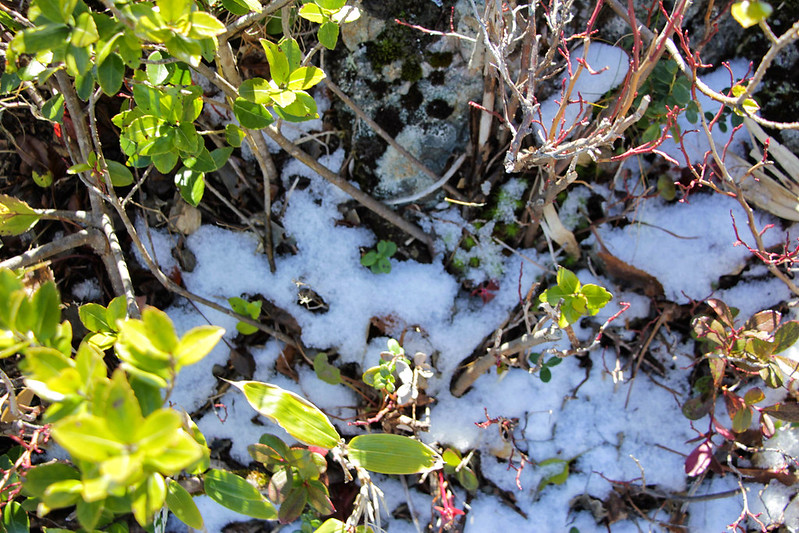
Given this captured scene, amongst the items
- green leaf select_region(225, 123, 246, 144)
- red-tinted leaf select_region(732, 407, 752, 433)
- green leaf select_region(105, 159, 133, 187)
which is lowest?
red-tinted leaf select_region(732, 407, 752, 433)

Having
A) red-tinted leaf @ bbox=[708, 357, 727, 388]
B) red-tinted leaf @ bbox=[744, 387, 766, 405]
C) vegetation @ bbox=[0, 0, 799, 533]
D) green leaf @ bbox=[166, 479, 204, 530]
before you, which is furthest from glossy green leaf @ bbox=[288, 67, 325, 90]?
red-tinted leaf @ bbox=[744, 387, 766, 405]

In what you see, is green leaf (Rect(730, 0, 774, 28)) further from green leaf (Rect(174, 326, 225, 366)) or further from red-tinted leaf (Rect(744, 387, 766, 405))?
red-tinted leaf (Rect(744, 387, 766, 405))

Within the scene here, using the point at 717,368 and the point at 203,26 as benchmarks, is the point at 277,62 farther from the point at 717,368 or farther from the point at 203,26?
the point at 717,368

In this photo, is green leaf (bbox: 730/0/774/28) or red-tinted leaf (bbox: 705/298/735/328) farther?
red-tinted leaf (bbox: 705/298/735/328)

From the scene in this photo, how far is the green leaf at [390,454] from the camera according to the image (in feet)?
4.81

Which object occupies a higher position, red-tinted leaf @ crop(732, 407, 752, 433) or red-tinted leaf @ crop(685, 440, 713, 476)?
red-tinted leaf @ crop(732, 407, 752, 433)

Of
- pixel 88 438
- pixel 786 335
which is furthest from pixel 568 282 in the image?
pixel 88 438

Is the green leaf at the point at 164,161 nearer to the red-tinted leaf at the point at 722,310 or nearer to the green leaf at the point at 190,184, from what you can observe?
the green leaf at the point at 190,184

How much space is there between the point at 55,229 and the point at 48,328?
Result: 93 cm

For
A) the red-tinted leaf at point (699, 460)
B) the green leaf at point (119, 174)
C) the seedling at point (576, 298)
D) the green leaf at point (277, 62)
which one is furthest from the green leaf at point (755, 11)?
the green leaf at point (119, 174)

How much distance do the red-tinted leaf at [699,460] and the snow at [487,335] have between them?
2.5 inches

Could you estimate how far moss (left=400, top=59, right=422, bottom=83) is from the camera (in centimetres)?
164

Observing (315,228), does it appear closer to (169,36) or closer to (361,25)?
(361,25)

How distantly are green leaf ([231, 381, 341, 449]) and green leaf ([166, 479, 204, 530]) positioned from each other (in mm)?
281
